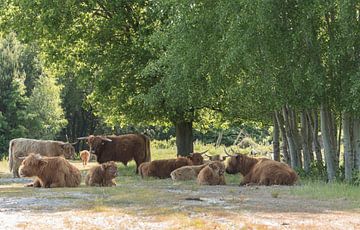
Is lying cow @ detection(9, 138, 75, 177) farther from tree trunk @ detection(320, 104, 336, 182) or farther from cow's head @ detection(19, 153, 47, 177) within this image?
tree trunk @ detection(320, 104, 336, 182)

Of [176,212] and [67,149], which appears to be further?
[67,149]

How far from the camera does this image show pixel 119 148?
26.6 m

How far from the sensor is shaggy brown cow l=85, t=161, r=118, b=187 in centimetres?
1688

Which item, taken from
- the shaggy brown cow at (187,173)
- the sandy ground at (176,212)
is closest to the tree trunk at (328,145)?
the shaggy brown cow at (187,173)

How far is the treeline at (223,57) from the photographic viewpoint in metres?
16.4

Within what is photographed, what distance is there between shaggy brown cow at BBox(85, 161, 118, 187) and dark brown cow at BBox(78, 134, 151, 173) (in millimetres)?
9246

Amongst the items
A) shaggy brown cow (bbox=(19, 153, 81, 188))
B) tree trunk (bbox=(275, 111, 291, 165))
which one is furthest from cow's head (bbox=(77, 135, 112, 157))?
shaggy brown cow (bbox=(19, 153, 81, 188))

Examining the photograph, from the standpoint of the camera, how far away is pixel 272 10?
16.0 meters

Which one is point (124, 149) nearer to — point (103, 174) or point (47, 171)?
point (103, 174)

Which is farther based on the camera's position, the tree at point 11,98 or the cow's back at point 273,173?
the tree at point 11,98

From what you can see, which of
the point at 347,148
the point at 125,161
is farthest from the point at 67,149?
the point at 347,148

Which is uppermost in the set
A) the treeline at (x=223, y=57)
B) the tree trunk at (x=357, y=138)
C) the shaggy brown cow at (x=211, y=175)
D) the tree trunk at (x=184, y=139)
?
the treeline at (x=223, y=57)

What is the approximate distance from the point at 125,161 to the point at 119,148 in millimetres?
601

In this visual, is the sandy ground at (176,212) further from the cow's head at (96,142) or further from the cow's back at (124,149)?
the cow's back at (124,149)
